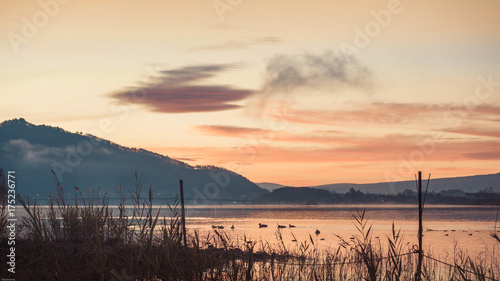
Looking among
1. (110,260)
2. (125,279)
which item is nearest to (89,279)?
(110,260)

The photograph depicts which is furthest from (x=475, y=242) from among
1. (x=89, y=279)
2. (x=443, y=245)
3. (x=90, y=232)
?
(x=89, y=279)

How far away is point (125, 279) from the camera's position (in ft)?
23.6

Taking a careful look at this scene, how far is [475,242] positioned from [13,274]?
150 feet

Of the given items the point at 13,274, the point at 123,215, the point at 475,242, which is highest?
the point at 123,215

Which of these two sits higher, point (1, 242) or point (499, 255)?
point (1, 242)

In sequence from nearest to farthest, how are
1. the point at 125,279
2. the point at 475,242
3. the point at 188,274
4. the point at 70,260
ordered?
the point at 125,279 < the point at 188,274 < the point at 70,260 < the point at 475,242

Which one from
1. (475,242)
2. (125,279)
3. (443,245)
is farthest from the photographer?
(475,242)

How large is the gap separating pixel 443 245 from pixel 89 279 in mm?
38327

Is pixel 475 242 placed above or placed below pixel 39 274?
below

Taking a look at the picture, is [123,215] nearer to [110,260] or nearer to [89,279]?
[110,260]

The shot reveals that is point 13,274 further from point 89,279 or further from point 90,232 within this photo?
point 90,232

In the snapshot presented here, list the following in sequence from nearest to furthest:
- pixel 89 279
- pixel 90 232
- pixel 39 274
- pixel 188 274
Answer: pixel 188 274
pixel 39 274
pixel 89 279
pixel 90 232

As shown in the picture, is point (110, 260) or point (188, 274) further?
point (110, 260)

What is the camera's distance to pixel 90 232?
16062 mm
